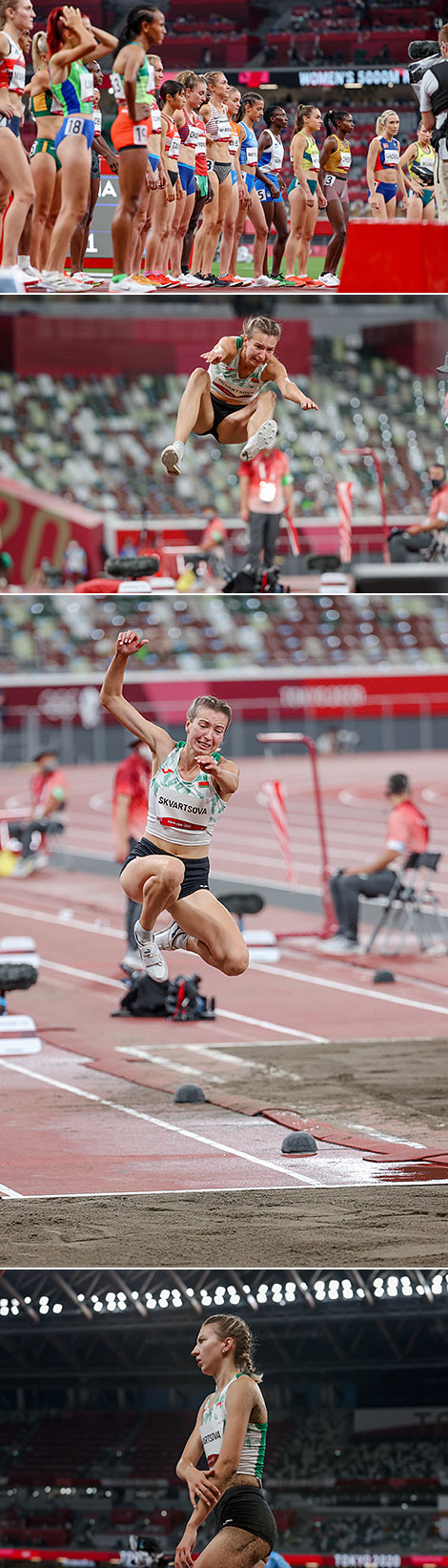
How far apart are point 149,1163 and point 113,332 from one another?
1812cm

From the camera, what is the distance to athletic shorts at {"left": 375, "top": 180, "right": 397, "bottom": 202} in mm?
15430

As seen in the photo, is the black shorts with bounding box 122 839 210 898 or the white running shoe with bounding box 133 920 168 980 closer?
the black shorts with bounding box 122 839 210 898

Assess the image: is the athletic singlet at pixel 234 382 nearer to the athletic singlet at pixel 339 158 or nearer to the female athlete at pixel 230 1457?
the female athlete at pixel 230 1457

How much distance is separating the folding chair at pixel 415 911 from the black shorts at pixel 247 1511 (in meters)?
8.92

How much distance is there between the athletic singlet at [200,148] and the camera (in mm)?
13648

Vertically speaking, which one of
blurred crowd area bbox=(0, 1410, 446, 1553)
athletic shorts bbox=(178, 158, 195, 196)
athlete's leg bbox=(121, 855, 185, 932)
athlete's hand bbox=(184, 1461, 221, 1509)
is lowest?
blurred crowd area bbox=(0, 1410, 446, 1553)

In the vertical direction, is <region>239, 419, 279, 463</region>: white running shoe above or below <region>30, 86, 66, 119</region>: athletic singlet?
below

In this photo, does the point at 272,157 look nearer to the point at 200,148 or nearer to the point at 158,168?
the point at 200,148

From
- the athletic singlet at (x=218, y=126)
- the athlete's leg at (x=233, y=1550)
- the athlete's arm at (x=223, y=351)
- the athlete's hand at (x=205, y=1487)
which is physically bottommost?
the athlete's leg at (x=233, y=1550)

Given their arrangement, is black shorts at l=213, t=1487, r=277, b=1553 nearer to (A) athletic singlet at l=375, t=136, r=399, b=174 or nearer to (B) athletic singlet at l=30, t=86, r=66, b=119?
(B) athletic singlet at l=30, t=86, r=66, b=119

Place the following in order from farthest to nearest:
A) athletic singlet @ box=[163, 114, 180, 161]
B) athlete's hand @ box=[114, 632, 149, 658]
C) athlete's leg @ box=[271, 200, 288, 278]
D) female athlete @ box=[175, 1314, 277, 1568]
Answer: athlete's leg @ box=[271, 200, 288, 278]
athletic singlet @ box=[163, 114, 180, 161]
female athlete @ box=[175, 1314, 277, 1568]
athlete's hand @ box=[114, 632, 149, 658]

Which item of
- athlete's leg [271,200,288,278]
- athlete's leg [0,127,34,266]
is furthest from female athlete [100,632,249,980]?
athlete's leg [271,200,288,278]

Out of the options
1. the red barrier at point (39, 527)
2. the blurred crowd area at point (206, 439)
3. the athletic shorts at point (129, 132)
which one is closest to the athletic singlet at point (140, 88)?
the athletic shorts at point (129, 132)

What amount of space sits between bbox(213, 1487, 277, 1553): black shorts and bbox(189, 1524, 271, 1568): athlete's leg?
28 millimetres
